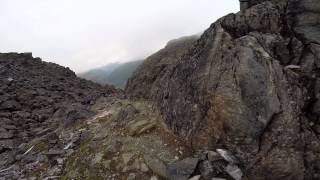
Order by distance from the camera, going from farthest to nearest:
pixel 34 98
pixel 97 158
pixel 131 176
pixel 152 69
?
pixel 34 98, pixel 152 69, pixel 97 158, pixel 131 176

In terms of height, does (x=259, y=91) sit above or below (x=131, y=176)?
above

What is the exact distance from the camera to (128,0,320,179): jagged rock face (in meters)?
17.3

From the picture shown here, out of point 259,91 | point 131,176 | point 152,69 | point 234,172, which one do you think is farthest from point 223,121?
point 152,69

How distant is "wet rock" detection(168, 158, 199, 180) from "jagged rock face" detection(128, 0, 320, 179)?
4.12 ft

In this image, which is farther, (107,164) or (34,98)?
(34,98)

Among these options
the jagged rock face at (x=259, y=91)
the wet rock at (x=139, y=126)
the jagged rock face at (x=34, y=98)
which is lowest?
the jagged rock face at (x=34, y=98)

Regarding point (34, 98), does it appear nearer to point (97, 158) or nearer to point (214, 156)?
point (97, 158)

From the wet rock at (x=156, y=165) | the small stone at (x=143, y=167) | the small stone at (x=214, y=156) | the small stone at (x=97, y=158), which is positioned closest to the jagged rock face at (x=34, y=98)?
the small stone at (x=97, y=158)

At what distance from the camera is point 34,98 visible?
43.3m

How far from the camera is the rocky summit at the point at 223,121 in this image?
1738cm

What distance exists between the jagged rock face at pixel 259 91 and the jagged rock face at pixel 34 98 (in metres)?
11.2

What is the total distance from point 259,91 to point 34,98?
32.0 meters

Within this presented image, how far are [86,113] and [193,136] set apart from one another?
11.5 m

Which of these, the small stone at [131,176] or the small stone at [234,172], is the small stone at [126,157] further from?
the small stone at [234,172]
